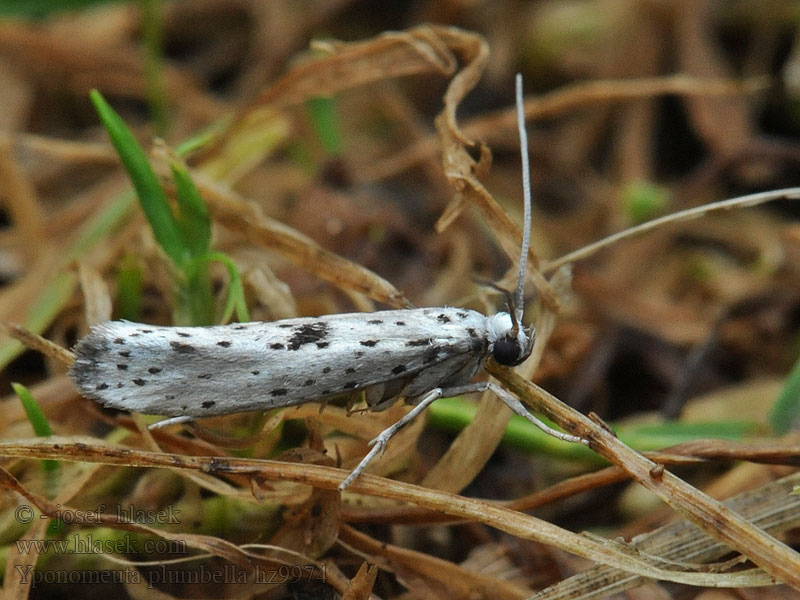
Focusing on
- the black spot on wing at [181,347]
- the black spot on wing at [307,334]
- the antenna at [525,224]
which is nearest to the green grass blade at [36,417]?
the black spot on wing at [181,347]

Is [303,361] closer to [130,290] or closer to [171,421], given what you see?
[171,421]

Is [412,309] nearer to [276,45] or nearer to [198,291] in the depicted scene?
[198,291]

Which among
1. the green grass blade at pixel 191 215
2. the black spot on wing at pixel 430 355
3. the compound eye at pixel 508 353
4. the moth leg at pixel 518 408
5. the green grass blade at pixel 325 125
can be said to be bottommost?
the moth leg at pixel 518 408

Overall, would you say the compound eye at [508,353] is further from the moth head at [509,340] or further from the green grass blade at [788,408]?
the green grass blade at [788,408]

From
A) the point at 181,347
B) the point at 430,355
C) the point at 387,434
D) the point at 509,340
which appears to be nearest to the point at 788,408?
the point at 509,340

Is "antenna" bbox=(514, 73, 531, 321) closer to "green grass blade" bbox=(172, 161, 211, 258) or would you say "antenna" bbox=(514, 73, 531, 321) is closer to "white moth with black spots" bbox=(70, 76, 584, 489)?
"white moth with black spots" bbox=(70, 76, 584, 489)
